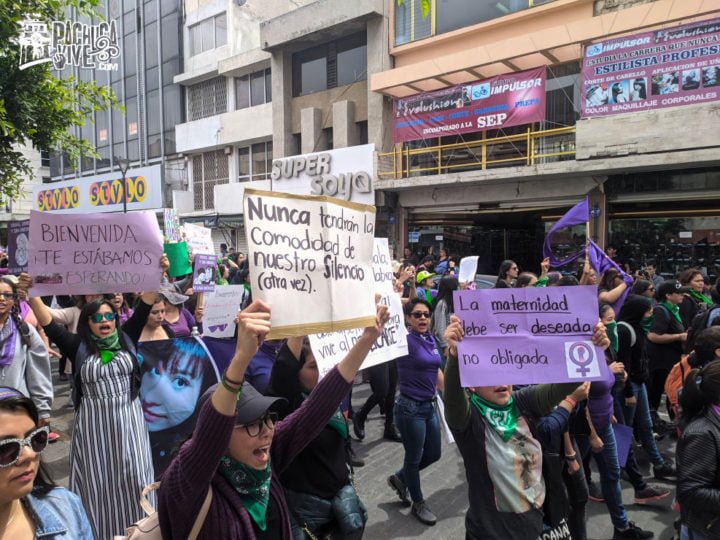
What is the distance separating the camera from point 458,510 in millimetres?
4363

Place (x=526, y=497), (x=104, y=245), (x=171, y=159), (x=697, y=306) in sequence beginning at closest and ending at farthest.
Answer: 1. (x=526, y=497)
2. (x=104, y=245)
3. (x=697, y=306)
4. (x=171, y=159)

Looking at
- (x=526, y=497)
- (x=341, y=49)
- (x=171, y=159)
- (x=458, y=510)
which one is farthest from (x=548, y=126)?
(x=171, y=159)

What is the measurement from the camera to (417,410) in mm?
4375

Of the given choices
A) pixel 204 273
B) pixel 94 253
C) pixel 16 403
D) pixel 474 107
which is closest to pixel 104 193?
pixel 474 107

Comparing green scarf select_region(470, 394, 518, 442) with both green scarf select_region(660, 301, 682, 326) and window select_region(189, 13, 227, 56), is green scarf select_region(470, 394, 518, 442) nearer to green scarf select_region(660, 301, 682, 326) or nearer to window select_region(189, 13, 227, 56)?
green scarf select_region(660, 301, 682, 326)

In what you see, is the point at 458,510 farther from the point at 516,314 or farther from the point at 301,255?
the point at 301,255

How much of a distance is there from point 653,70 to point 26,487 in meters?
14.6

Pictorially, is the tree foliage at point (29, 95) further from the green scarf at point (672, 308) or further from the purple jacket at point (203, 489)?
the green scarf at point (672, 308)

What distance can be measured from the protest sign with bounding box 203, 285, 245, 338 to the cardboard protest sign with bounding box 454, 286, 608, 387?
2795 millimetres

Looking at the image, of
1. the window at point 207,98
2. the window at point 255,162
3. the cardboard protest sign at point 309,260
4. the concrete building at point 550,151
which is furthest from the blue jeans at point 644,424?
the window at point 207,98

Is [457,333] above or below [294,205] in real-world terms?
below

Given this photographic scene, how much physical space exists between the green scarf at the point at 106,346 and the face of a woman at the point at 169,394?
1.46ft

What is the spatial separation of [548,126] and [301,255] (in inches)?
605

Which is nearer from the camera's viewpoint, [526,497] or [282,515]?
[282,515]
